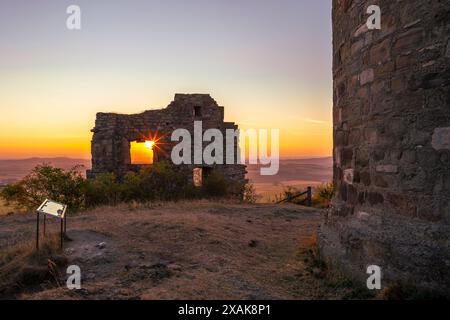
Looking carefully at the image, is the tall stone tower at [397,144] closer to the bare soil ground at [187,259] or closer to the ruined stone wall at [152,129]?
the bare soil ground at [187,259]

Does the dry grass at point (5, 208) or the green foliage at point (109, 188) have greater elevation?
the green foliage at point (109, 188)

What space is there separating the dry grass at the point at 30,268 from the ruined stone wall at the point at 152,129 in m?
11.0

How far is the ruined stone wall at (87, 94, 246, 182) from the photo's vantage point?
16.4 metres

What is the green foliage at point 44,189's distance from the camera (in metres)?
12.6

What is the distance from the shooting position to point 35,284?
15.2 ft

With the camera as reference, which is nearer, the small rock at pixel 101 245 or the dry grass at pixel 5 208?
the small rock at pixel 101 245

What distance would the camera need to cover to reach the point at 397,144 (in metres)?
4.07

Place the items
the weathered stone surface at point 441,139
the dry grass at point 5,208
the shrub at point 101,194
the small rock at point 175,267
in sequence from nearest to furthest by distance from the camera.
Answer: the weathered stone surface at point 441,139 → the small rock at point 175,267 → the dry grass at point 5,208 → the shrub at point 101,194

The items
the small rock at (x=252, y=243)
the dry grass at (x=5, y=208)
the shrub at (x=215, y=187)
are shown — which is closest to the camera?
the small rock at (x=252, y=243)

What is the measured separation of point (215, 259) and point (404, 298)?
2.37m

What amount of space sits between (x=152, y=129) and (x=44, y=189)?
5.43m

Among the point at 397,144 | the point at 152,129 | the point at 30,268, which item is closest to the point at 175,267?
the point at 30,268

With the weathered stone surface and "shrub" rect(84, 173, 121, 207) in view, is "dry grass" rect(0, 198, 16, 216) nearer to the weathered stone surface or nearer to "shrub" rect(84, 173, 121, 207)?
"shrub" rect(84, 173, 121, 207)

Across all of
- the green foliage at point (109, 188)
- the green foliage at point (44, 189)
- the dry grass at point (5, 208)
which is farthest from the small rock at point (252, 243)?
the dry grass at point (5, 208)
